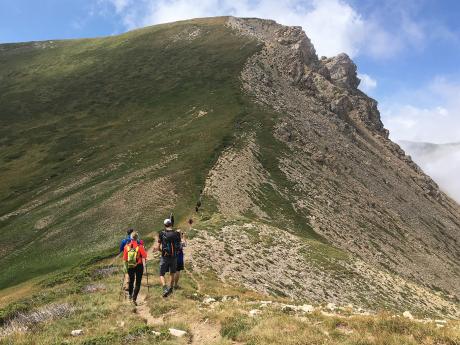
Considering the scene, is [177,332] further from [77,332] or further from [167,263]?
[167,263]

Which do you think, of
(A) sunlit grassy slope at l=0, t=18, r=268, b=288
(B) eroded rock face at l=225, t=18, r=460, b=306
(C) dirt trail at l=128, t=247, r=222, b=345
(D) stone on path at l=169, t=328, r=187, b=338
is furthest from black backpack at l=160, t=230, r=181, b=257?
(B) eroded rock face at l=225, t=18, r=460, b=306

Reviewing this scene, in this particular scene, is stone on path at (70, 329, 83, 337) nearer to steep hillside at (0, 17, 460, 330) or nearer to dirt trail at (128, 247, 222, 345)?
dirt trail at (128, 247, 222, 345)

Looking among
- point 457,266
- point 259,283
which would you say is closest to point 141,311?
A: point 259,283

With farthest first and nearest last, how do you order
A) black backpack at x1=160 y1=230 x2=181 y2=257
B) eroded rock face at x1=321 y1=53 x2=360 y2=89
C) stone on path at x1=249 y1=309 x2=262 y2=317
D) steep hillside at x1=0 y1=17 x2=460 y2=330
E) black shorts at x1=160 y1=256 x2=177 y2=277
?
eroded rock face at x1=321 y1=53 x2=360 y2=89 < steep hillside at x1=0 y1=17 x2=460 y2=330 < black shorts at x1=160 y1=256 x2=177 y2=277 < black backpack at x1=160 y1=230 x2=181 y2=257 < stone on path at x1=249 y1=309 x2=262 y2=317

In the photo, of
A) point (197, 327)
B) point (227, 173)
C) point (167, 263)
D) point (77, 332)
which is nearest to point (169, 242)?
point (167, 263)

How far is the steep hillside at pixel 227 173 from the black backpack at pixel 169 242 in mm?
9115

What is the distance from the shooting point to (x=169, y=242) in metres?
24.1

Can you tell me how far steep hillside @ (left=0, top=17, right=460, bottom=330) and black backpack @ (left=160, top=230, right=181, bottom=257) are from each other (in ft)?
29.9

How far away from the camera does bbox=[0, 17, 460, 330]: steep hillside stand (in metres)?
45.1

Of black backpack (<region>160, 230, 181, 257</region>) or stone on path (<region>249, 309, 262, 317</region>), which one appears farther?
black backpack (<region>160, 230, 181, 257</region>)

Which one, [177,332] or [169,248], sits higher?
[169,248]

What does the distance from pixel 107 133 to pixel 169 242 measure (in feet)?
297

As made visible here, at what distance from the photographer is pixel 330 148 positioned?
9894 cm

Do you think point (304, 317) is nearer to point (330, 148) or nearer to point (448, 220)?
point (330, 148)
